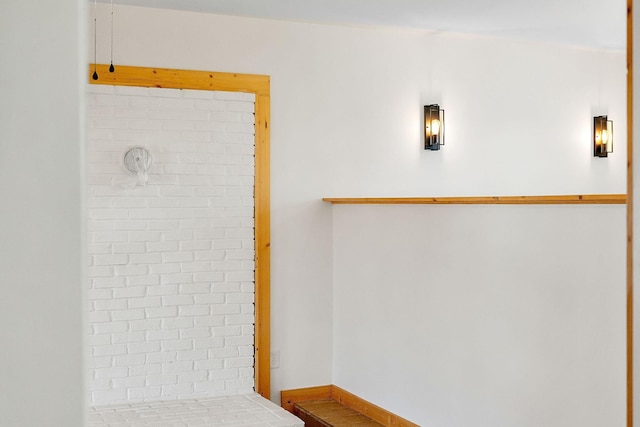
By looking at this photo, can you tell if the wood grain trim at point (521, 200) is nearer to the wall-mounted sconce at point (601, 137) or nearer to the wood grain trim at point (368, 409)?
the wood grain trim at point (368, 409)

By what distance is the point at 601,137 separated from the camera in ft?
19.2

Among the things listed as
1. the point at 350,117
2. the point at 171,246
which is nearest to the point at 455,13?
the point at 350,117

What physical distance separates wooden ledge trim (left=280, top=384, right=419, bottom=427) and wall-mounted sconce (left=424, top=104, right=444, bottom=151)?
5.84ft

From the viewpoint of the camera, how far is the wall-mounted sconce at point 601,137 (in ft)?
19.2

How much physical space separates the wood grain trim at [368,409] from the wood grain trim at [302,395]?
0.05 meters

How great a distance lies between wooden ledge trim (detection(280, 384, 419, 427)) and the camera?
4.33 metres

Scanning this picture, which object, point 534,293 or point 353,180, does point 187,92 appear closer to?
point 353,180

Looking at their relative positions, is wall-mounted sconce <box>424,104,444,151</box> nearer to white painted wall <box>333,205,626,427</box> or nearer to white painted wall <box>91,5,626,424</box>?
white painted wall <box>91,5,626,424</box>

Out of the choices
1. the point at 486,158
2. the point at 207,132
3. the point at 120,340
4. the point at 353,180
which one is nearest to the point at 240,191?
the point at 207,132

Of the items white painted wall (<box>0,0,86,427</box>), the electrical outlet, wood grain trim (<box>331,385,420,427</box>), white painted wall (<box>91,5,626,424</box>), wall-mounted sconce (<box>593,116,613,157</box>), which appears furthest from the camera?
wall-mounted sconce (<box>593,116,613,157</box>)

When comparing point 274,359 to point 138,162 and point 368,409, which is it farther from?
point 138,162

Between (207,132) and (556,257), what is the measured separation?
2448mm

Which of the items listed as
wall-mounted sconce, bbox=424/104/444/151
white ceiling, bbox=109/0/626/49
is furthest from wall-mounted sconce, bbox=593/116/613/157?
wall-mounted sconce, bbox=424/104/444/151

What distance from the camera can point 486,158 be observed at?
550 cm
